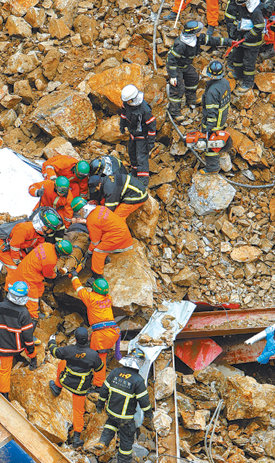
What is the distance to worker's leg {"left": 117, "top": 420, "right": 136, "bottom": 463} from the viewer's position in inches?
226

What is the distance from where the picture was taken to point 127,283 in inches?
283

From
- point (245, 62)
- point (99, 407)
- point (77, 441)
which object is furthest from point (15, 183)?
point (245, 62)

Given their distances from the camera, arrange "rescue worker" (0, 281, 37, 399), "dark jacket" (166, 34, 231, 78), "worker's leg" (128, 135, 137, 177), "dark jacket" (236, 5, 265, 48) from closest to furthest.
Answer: "rescue worker" (0, 281, 37, 399) < "worker's leg" (128, 135, 137, 177) < "dark jacket" (166, 34, 231, 78) < "dark jacket" (236, 5, 265, 48)

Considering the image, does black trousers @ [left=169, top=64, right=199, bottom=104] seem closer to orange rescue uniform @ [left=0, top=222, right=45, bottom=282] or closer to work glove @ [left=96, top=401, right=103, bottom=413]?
orange rescue uniform @ [left=0, top=222, right=45, bottom=282]

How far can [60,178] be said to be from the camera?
6871 mm

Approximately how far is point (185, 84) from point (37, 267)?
14.4 ft

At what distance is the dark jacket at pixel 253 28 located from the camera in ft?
27.4

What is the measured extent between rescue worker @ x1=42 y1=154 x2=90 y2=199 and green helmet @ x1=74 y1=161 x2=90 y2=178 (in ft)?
0.27

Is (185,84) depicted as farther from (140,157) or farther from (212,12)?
(140,157)

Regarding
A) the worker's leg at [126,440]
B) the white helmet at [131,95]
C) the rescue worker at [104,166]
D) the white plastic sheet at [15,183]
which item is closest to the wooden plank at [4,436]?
the worker's leg at [126,440]

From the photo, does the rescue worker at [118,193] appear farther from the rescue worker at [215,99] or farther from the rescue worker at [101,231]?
the rescue worker at [215,99]

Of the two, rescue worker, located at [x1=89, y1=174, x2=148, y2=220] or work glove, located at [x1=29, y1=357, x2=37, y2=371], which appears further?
rescue worker, located at [x1=89, y1=174, x2=148, y2=220]

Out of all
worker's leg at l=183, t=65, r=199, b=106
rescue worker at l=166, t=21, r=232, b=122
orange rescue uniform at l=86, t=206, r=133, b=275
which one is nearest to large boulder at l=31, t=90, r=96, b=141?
rescue worker at l=166, t=21, r=232, b=122

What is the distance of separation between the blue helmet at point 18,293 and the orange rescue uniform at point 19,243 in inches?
39.9
